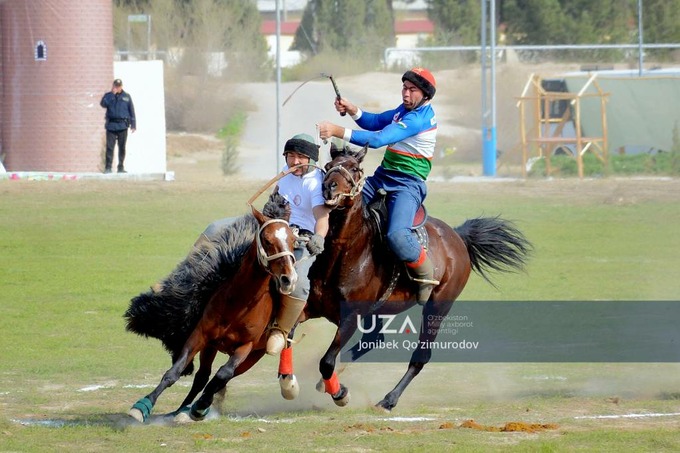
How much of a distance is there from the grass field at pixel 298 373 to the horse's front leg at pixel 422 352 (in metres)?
0.15

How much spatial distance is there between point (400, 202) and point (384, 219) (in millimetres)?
188

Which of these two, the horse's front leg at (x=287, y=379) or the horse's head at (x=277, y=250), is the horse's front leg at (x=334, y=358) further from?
the horse's head at (x=277, y=250)

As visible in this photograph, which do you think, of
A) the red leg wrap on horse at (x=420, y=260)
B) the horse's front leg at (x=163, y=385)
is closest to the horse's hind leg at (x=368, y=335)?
the red leg wrap on horse at (x=420, y=260)

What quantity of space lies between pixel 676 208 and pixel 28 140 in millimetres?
15315

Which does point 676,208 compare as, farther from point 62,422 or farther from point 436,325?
point 62,422

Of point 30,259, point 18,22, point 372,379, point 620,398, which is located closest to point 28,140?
point 18,22

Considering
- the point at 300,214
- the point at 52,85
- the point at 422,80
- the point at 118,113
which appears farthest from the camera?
the point at 52,85

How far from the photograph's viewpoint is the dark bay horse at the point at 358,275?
27.7 feet

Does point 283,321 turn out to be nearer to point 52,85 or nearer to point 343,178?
point 343,178

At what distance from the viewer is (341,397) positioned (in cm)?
872

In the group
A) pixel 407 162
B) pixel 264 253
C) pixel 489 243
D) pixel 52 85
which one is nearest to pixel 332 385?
pixel 264 253

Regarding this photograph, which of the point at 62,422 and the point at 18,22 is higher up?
the point at 18,22

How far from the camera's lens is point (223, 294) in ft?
25.8

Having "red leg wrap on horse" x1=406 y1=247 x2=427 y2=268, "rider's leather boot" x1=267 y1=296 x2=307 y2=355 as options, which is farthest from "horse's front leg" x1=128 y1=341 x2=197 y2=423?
"red leg wrap on horse" x1=406 y1=247 x2=427 y2=268
